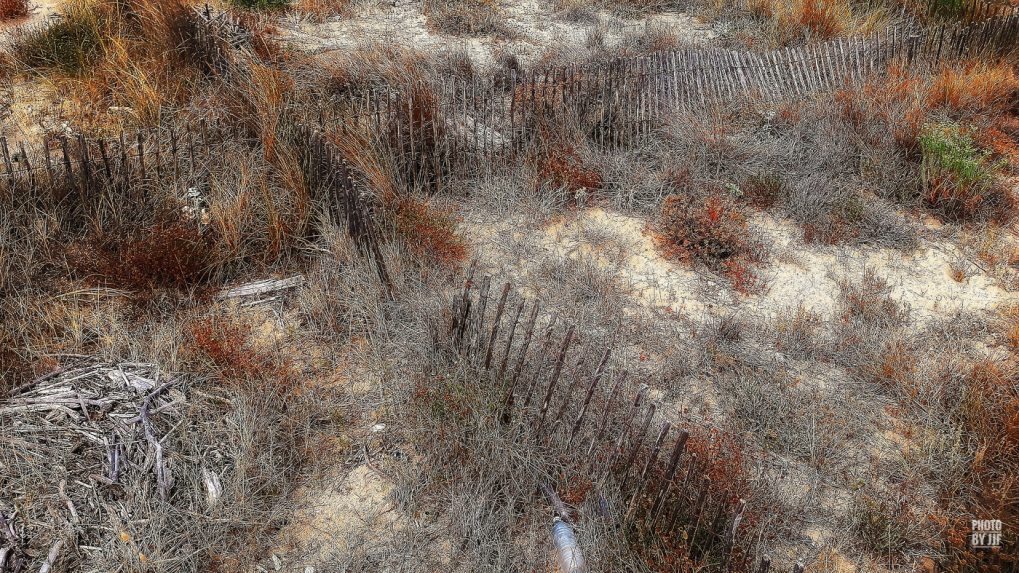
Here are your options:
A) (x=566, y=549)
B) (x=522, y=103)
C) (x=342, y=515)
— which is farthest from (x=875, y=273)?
(x=342, y=515)

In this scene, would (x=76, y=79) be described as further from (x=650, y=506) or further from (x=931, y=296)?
(x=931, y=296)

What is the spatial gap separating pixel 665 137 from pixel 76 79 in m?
4.96

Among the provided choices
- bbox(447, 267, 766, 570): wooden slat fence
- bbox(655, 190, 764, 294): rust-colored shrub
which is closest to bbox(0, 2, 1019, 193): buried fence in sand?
bbox(655, 190, 764, 294): rust-colored shrub

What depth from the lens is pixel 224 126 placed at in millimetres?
4859

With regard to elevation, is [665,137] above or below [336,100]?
below

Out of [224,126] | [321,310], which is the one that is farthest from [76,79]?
[321,310]

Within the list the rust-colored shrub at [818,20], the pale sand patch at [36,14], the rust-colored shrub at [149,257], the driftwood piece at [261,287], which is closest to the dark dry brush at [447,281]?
the rust-colored shrub at [149,257]

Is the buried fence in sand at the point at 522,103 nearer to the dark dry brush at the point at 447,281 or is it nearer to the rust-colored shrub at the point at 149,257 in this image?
the dark dry brush at the point at 447,281

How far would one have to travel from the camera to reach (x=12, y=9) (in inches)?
251

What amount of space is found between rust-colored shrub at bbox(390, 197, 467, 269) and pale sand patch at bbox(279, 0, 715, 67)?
9.33 ft

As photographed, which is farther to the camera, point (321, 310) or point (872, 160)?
point (872, 160)

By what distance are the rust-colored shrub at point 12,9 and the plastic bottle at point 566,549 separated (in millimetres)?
7325

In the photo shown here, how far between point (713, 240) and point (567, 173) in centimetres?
128

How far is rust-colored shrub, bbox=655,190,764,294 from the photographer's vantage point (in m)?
4.55
